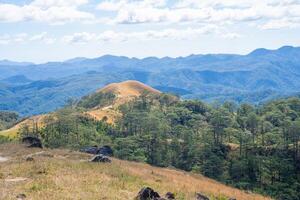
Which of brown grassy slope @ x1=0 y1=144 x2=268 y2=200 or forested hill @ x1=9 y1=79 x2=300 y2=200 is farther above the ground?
brown grassy slope @ x1=0 y1=144 x2=268 y2=200

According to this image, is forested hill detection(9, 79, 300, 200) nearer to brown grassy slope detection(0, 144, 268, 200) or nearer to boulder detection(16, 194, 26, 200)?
brown grassy slope detection(0, 144, 268, 200)

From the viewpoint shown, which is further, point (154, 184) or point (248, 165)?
point (248, 165)

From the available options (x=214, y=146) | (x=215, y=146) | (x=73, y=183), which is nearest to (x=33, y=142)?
(x=73, y=183)

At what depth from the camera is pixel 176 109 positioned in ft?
625

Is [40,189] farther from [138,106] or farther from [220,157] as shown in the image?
[138,106]

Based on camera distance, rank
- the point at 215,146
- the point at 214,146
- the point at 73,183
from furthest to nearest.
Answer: the point at 215,146 → the point at 214,146 → the point at 73,183

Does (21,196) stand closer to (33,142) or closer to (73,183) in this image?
(73,183)

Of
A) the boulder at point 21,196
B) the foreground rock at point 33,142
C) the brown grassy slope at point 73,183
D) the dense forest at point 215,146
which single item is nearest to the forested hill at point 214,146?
the dense forest at point 215,146

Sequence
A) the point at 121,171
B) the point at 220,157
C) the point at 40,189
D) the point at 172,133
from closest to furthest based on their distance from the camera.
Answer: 1. the point at 40,189
2. the point at 121,171
3. the point at 220,157
4. the point at 172,133

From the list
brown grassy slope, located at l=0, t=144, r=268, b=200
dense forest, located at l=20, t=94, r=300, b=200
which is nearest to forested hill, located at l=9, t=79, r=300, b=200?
dense forest, located at l=20, t=94, r=300, b=200

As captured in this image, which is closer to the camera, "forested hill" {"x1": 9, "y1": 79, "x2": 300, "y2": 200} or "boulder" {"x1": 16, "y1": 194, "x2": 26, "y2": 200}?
"boulder" {"x1": 16, "y1": 194, "x2": 26, "y2": 200}

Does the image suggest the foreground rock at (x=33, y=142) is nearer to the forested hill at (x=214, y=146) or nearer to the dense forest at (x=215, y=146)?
the forested hill at (x=214, y=146)

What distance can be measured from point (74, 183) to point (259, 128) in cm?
13545

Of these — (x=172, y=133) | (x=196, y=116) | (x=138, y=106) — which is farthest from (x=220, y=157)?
(x=138, y=106)
